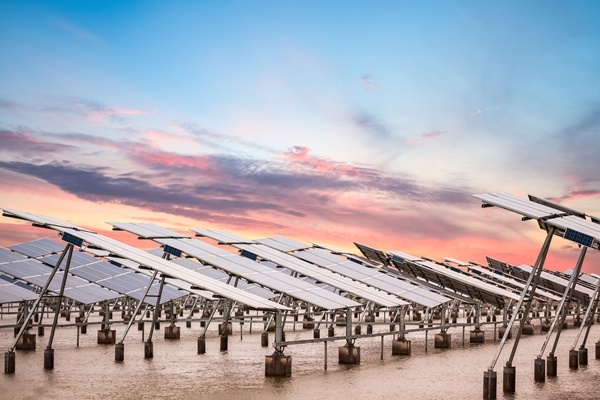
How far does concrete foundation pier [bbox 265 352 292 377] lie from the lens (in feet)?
83.5

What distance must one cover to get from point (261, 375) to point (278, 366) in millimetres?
1045

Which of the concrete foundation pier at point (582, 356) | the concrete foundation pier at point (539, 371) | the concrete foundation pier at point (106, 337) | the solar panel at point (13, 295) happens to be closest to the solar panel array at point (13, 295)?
the solar panel at point (13, 295)

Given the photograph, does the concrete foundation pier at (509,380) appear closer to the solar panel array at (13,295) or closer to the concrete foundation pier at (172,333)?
the solar panel array at (13,295)

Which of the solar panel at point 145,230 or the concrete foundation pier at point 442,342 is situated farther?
the concrete foundation pier at point 442,342

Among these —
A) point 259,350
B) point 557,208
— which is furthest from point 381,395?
point 259,350

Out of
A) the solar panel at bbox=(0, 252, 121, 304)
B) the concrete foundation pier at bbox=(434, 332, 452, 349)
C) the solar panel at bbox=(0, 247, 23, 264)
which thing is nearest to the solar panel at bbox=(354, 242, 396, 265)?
the concrete foundation pier at bbox=(434, 332, 452, 349)

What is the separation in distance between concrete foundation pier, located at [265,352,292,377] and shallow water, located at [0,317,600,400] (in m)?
0.38

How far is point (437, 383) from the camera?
25.0 m

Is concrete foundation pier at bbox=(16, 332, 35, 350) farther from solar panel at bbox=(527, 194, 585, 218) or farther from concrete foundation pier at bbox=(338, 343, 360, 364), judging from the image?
solar panel at bbox=(527, 194, 585, 218)

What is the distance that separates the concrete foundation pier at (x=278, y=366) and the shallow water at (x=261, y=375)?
0.38m

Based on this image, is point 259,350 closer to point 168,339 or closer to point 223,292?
point 168,339

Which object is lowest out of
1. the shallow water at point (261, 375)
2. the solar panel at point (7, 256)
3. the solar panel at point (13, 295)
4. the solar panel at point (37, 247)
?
the shallow water at point (261, 375)

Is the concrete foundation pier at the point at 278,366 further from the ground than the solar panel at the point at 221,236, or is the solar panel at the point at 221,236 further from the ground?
the solar panel at the point at 221,236

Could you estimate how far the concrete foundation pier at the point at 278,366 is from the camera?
25453 millimetres
